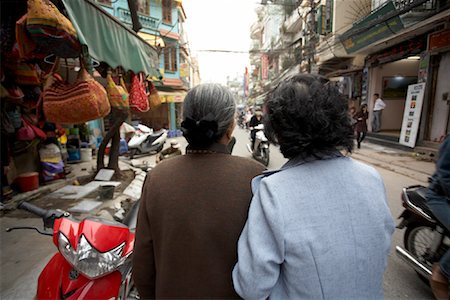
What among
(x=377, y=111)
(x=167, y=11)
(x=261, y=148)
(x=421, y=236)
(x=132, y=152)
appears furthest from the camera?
(x=167, y=11)

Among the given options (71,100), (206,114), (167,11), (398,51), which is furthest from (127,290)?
(167,11)

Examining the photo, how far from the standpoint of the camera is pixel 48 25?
76.2 inches

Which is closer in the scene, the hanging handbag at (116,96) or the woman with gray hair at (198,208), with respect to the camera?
the woman with gray hair at (198,208)

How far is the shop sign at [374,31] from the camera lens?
687cm

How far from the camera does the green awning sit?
2.50 metres

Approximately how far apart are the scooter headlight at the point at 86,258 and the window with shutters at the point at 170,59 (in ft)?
56.8

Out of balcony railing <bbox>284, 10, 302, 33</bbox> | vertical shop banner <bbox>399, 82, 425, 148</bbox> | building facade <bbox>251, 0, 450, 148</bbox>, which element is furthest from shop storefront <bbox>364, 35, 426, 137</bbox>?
balcony railing <bbox>284, 10, 302, 33</bbox>

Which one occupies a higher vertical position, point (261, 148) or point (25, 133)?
point (25, 133)

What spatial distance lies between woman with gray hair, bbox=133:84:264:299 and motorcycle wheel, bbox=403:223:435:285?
2083 millimetres

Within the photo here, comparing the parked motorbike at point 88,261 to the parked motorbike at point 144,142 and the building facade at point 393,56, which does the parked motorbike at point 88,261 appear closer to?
the building facade at point 393,56

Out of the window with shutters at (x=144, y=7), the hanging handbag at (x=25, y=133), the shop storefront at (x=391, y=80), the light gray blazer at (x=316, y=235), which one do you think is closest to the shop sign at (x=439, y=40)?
the shop storefront at (x=391, y=80)

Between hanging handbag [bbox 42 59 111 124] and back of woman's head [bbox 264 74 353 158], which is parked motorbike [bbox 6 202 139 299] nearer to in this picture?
hanging handbag [bbox 42 59 111 124]

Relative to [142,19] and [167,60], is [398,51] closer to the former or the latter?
[142,19]

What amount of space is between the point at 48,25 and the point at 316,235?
7.83 feet
